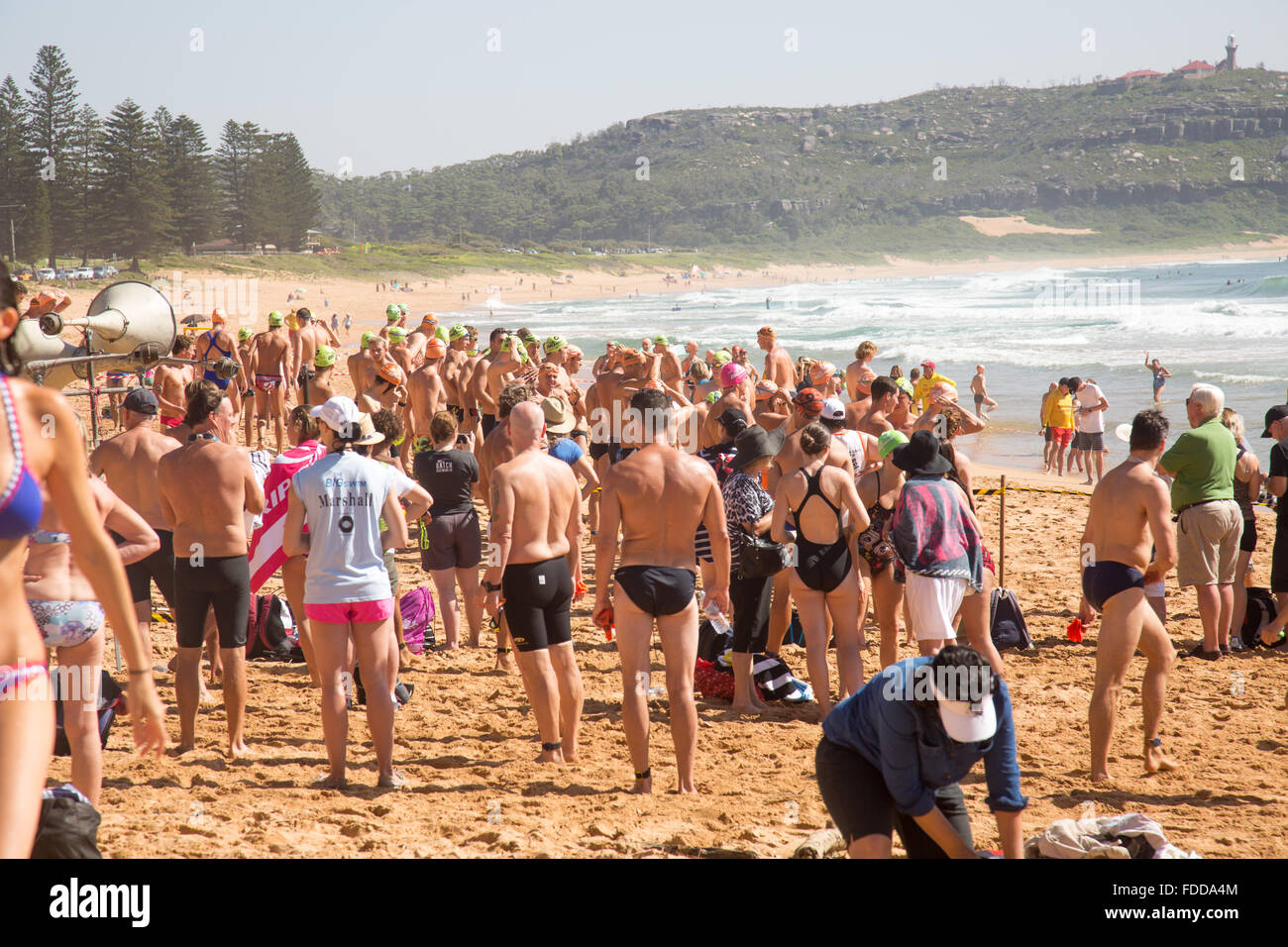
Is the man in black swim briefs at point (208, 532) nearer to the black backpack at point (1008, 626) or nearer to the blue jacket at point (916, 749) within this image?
the blue jacket at point (916, 749)

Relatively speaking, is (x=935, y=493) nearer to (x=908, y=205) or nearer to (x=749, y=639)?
(x=749, y=639)

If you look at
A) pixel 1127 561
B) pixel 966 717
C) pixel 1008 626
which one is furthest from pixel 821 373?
pixel 966 717

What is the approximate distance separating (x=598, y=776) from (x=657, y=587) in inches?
39.1

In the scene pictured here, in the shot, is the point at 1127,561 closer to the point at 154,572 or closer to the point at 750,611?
the point at 750,611

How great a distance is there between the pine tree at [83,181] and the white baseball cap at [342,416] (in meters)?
53.7

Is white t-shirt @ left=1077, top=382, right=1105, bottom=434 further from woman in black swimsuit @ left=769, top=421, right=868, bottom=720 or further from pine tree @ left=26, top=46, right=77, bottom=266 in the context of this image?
pine tree @ left=26, top=46, right=77, bottom=266

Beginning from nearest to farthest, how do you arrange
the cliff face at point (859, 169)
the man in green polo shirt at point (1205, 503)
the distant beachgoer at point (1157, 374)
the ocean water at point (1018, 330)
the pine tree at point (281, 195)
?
the man in green polo shirt at point (1205, 503)
the distant beachgoer at point (1157, 374)
the ocean water at point (1018, 330)
the pine tree at point (281, 195)
the cliff face at point (859, 169)

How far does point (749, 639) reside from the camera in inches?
220

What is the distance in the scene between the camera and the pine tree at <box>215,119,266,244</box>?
66.5 m

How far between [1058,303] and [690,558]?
54.6m

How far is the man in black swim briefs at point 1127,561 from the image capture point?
453cm

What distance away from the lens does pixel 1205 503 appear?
6.25 meters

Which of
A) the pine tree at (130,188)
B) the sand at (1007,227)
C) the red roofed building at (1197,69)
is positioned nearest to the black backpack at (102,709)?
A: the pine tree at (130,188)

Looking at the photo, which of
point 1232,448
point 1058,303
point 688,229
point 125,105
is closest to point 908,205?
point 688,229
